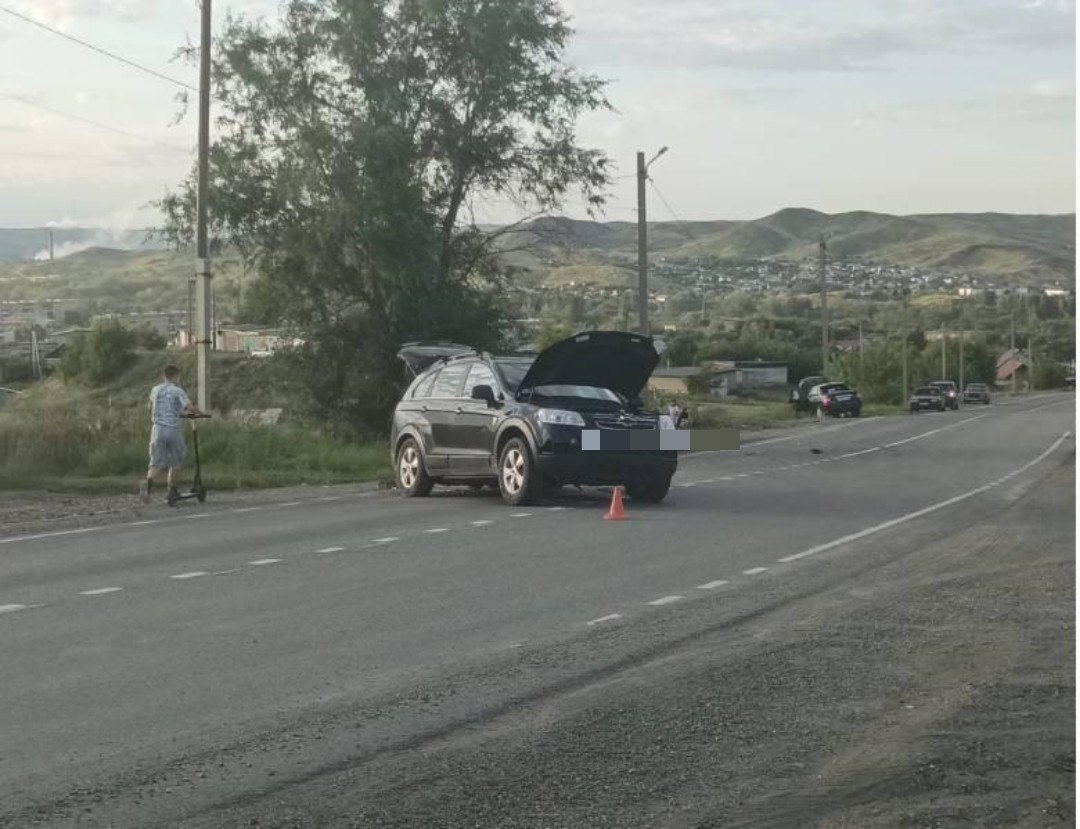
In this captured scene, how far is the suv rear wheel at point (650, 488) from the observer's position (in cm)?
2052

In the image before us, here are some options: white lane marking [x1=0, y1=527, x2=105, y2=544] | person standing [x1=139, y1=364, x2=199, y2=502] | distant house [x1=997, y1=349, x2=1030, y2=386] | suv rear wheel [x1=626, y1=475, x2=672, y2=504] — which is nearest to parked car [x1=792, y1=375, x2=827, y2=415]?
suv rear wheel [x1=626, y1=475, x2=672, y2=504]

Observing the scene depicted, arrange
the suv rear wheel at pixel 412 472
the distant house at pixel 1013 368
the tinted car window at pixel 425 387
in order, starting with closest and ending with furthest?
1. the suv rear wheel at pixel 412 472
2. the tinted car window at pixel 425 387
3. the distant house at pixel 1013 368

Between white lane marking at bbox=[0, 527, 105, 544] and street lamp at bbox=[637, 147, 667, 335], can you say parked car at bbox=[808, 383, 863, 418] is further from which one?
white lane marking at bbox=[0, 527, 105, 544]

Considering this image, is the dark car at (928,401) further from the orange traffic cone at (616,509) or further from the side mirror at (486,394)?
the orange traffic cone at (616,509)

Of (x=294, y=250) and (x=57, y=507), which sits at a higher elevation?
(x=294, y=250)

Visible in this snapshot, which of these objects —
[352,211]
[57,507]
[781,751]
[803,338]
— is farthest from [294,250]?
[803,338]

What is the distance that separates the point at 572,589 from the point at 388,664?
3.44m

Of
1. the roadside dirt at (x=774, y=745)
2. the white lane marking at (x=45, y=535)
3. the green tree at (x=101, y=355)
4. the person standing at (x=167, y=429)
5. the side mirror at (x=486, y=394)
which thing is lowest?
the roadside dirt at (x=774, y=745)

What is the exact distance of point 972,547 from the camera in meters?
15.7

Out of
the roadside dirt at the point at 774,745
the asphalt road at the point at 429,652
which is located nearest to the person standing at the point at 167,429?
the asphalt road at the point at 429,652

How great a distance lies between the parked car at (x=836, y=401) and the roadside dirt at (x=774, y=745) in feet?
202

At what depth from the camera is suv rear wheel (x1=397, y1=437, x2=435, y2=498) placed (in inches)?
866

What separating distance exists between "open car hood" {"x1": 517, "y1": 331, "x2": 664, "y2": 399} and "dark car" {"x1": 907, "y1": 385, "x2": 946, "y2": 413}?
6772 cm

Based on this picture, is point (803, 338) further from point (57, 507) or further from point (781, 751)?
point (781, 751)
